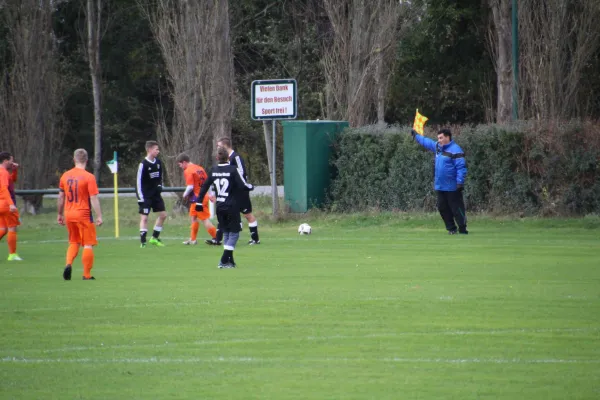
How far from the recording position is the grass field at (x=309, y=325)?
8695mm

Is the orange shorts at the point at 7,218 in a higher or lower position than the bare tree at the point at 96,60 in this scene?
lower

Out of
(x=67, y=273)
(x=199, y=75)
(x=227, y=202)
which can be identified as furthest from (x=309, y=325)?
(x=199, y=75)

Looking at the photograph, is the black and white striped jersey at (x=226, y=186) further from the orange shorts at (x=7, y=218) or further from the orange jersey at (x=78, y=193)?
the orange shorts at (x=7, y=218)

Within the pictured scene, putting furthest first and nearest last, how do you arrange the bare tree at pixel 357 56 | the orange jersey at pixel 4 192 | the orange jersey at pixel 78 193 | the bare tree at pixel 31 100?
the bare tree at pixel 31 100, the bare tree at pixel 357 56, the orange jersey at pixel 4 192, the orange jersey at pixel 78 193

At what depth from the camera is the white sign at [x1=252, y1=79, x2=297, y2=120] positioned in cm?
2869

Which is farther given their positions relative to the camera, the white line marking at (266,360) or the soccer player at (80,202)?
the soccer player at (80,202)

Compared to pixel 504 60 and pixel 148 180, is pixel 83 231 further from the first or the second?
pixel 504 60

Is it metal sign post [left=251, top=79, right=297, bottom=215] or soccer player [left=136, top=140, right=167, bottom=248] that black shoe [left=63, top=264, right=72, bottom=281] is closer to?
soccer player [left=136, top=140, right=167, bottom=248]

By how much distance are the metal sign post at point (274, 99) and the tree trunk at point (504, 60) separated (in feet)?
36.4

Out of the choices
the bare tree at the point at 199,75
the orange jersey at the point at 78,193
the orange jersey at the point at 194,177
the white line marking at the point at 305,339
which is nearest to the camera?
the white line marking at the point at 305,339

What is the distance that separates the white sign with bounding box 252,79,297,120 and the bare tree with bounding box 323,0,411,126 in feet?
16.1

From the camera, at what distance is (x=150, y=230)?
2786 cm

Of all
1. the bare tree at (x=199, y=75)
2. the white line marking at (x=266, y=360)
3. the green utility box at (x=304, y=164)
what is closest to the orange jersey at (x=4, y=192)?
the white line marking at (x=266, y=360)

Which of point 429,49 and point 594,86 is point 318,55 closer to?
point 429,49
